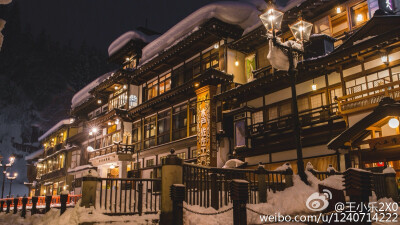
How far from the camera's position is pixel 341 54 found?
16.5 metres

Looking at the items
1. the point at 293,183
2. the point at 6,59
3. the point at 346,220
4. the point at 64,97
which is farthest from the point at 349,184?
the point at 6,59

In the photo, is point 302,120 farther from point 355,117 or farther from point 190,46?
point 190,46

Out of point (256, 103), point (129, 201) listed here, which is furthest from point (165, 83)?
point (129, 201)

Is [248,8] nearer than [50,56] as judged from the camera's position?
Yes

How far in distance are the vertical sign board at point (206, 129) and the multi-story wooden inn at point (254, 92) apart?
0.27ft

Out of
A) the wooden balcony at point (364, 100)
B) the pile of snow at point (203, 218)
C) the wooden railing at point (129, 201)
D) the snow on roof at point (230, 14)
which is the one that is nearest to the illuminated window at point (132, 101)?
the snow on roof at point (230, 14)

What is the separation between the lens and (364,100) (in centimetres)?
1575

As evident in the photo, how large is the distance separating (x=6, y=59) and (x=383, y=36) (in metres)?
99.6

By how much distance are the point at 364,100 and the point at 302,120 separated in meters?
4.24

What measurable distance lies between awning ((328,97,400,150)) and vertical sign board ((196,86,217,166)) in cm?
960

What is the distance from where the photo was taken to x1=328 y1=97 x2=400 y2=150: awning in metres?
13.8

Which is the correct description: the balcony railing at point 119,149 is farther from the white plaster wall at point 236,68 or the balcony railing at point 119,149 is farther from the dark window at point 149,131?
the white plaster wall at point 236,68

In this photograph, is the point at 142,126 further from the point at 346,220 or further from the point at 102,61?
the point at 102,61

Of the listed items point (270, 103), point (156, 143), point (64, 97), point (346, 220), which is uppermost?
point (64, 97)
